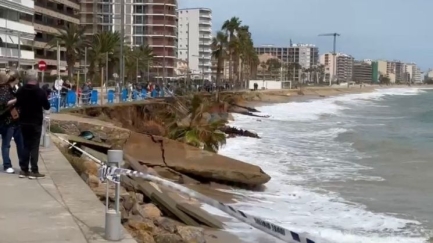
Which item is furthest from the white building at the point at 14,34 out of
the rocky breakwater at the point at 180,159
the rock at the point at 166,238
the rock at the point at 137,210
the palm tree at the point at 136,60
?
the rock at the point at 166,238

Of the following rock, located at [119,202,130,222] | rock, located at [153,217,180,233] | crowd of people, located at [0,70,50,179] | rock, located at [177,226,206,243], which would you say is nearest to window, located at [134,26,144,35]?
crowd of people, located at [0,70,50,179]

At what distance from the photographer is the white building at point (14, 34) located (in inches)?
2181

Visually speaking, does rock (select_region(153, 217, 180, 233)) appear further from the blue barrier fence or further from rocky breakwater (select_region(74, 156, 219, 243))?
the blue barrier fence

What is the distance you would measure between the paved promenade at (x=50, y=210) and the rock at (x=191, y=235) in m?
1.38

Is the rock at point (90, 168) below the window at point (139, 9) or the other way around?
below

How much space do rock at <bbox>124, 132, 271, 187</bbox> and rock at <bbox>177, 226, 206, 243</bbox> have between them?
6758 millimetres

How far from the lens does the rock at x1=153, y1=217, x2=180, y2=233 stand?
9586mm

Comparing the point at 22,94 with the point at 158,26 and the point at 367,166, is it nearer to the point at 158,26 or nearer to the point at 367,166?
the point at 367,166

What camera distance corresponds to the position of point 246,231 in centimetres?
1173

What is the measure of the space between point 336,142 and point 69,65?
42.1m

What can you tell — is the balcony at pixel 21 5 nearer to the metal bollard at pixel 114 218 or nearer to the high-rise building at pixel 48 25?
the high-rise building at pixel 48 25

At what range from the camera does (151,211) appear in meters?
10.7

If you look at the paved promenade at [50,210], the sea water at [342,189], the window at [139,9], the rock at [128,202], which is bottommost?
the sea water at [342,189]

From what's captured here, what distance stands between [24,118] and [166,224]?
2581 mm
